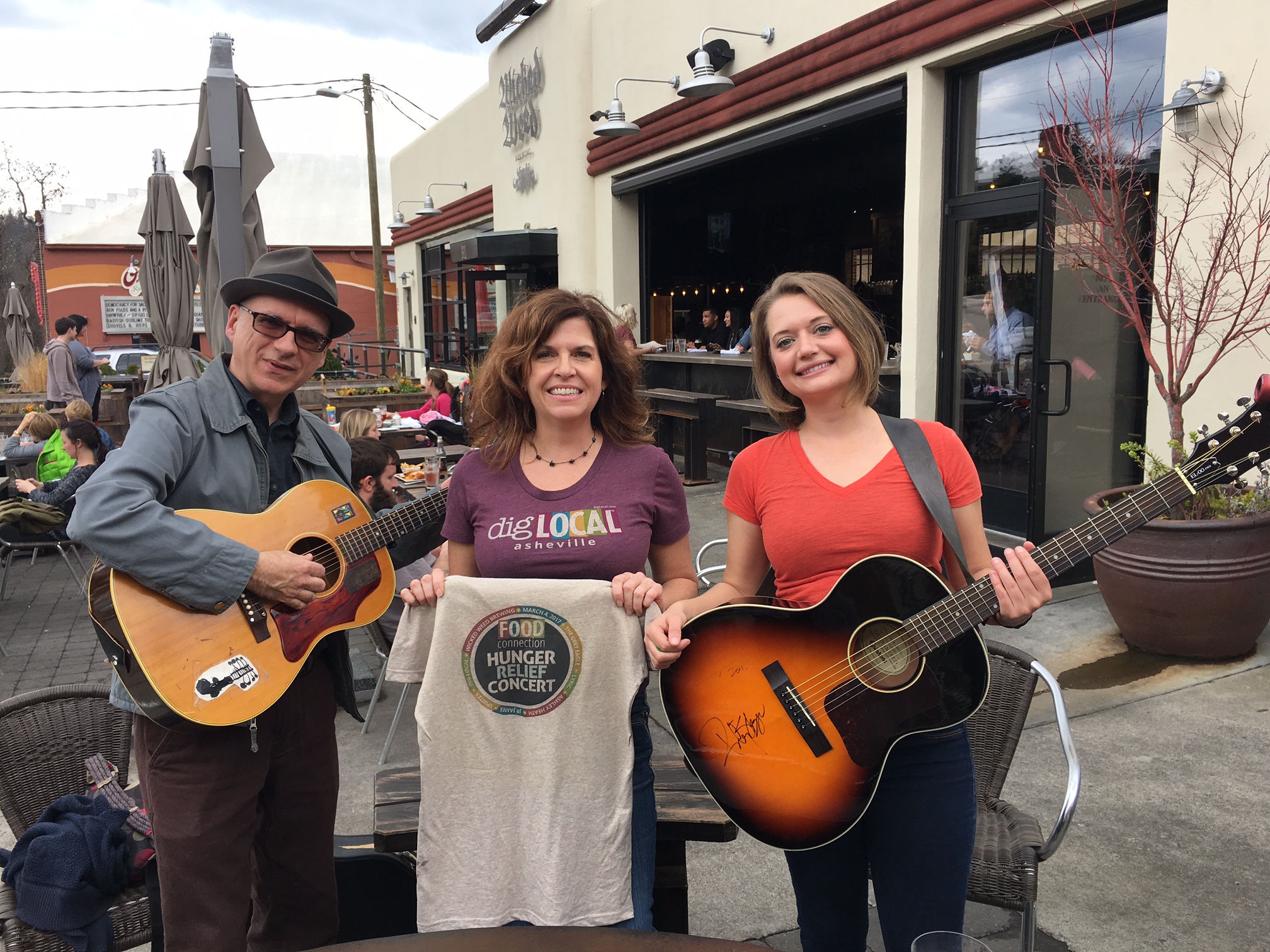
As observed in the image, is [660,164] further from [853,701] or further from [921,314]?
[853,701]

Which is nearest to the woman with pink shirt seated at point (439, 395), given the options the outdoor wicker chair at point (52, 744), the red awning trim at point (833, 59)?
the red awning trim at point (833, 59)

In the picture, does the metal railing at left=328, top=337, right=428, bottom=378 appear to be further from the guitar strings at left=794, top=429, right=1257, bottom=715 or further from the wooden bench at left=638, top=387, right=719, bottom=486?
the guitar strings at left=794, top=429, right=1257, bottom=715

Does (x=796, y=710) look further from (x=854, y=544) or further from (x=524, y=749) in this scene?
(x=524, y=749)

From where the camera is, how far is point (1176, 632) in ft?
15.3

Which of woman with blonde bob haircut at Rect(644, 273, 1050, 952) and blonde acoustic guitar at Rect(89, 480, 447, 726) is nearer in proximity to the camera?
woman with blonde bob haircut at Rect(644, 273, 1050, 952)

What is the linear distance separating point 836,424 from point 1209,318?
3895mm

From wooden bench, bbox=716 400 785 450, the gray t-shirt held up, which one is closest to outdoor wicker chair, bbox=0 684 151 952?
the gray t-shirt held up

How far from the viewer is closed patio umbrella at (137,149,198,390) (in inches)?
279

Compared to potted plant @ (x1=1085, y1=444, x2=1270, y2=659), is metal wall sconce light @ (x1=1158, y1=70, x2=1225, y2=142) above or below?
above

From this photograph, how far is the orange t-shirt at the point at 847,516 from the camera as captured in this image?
1927mm

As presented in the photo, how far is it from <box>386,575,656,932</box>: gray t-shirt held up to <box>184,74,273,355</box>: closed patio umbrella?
12.5 ft

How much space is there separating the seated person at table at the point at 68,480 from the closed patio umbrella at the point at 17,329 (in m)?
11.1

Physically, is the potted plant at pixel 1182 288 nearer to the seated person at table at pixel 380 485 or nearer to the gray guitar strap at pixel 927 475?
the gray guitar strap at pixel 927 475
